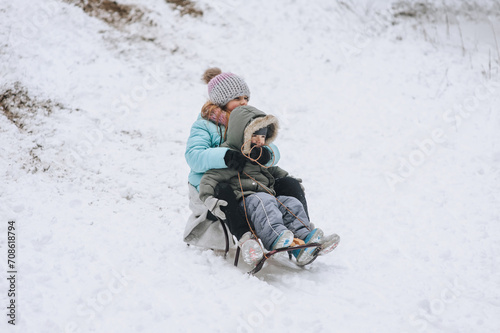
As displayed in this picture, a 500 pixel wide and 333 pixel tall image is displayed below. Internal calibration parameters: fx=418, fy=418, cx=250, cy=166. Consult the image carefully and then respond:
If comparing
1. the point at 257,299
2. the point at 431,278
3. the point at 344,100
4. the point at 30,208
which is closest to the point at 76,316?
the point at 257,299

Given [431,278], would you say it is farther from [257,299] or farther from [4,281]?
[4,281]

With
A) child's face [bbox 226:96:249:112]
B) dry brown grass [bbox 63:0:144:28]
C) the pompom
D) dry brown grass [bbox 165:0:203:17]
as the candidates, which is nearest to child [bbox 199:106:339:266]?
child's face [bbox 226:96:249:112]

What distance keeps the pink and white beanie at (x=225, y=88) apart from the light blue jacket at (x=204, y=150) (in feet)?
0.80

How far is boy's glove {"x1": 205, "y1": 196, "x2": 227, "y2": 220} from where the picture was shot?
333 cm

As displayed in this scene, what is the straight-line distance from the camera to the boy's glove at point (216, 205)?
3.33 metres

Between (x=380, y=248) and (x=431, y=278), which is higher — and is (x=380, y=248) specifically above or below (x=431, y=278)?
below

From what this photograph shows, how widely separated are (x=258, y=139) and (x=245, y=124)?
0.58 ft

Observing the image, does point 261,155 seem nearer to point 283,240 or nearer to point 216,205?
point 216,205

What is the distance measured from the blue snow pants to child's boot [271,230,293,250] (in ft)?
0.17

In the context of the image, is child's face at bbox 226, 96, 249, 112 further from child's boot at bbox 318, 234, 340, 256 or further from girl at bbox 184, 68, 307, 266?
child's boot at bbox 318, 234, 340, 256

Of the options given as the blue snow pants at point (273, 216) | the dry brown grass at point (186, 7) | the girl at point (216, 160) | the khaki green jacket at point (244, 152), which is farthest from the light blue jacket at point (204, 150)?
the dry brown grass at point (186, 7)

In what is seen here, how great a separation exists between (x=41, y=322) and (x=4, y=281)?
566mm

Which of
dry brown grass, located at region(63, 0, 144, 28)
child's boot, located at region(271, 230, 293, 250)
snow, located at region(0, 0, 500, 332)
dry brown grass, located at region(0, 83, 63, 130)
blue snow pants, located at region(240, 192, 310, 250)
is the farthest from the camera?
dry brown grass, located at region(63, 0, 144, 28)

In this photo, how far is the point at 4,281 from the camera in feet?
9.57
